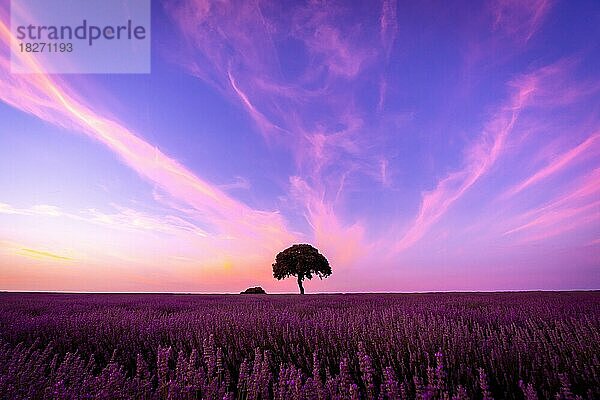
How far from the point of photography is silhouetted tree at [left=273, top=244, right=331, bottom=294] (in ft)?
101

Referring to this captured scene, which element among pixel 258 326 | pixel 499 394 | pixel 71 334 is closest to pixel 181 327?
pixel 258 326

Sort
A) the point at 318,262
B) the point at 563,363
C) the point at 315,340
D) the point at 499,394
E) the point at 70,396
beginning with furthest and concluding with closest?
1. the point at 318,262
2. the point at 315,340
3. the point at 563,363
4. the point at 499,394
5. the point at 70,396

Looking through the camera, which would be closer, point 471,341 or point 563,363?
point 563,363

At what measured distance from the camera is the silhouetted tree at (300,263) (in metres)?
30.7

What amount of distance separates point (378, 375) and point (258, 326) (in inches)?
85.4

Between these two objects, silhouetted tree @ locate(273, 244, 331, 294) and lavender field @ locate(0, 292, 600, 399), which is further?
silhouetted tree @ locate(273, 244, 331, 294)

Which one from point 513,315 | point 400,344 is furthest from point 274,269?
point 400,344

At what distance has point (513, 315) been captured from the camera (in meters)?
6.19

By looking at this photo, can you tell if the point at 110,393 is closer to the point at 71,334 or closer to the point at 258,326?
the point at 258,326

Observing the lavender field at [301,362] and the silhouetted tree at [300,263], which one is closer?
the lavender field at [301,362]

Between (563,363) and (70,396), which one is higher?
(70,396)

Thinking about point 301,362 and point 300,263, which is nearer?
point 301,362

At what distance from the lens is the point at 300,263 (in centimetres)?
3055

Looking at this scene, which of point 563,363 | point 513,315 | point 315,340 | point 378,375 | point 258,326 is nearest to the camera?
point 563,363
